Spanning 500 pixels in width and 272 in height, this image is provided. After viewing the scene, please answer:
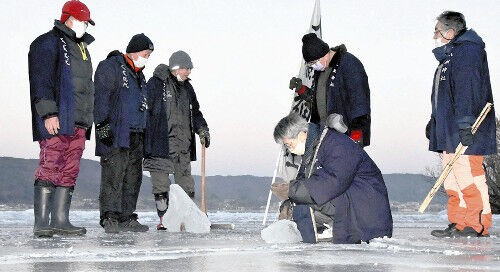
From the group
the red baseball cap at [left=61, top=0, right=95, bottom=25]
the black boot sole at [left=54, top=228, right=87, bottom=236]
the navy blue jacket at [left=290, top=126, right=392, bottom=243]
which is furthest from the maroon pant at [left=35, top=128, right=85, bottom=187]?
the navy blue jacket at [left=290, top=126, right=392, bottom=243]

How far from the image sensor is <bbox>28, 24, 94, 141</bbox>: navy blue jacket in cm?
605

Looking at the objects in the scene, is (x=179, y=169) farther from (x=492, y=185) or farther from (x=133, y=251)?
Result: (x=492, y=185)

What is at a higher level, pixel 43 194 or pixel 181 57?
pixel 181 57

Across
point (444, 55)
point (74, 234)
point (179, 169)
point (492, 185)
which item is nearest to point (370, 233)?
point (444, 55)

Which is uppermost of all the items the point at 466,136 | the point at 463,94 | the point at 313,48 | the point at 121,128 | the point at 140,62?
the point at 140,62

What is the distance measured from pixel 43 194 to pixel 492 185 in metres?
14.0

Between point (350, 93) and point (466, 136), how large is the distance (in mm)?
971

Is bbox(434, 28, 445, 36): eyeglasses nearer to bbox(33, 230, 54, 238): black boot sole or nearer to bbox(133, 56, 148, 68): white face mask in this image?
bbox(133, 56, 148, 68): white face mask

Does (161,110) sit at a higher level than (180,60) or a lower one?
lower

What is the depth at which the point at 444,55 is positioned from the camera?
6234 mm

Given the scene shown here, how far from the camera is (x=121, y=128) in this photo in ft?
22.9

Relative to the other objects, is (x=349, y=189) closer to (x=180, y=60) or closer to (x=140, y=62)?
(x=140, y=62)

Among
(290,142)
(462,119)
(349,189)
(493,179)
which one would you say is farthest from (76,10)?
(493,179)

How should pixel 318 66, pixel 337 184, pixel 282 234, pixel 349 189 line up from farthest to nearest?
pixel 318 66, pixel 282 234, pixel 349 189, pixel 337 184
